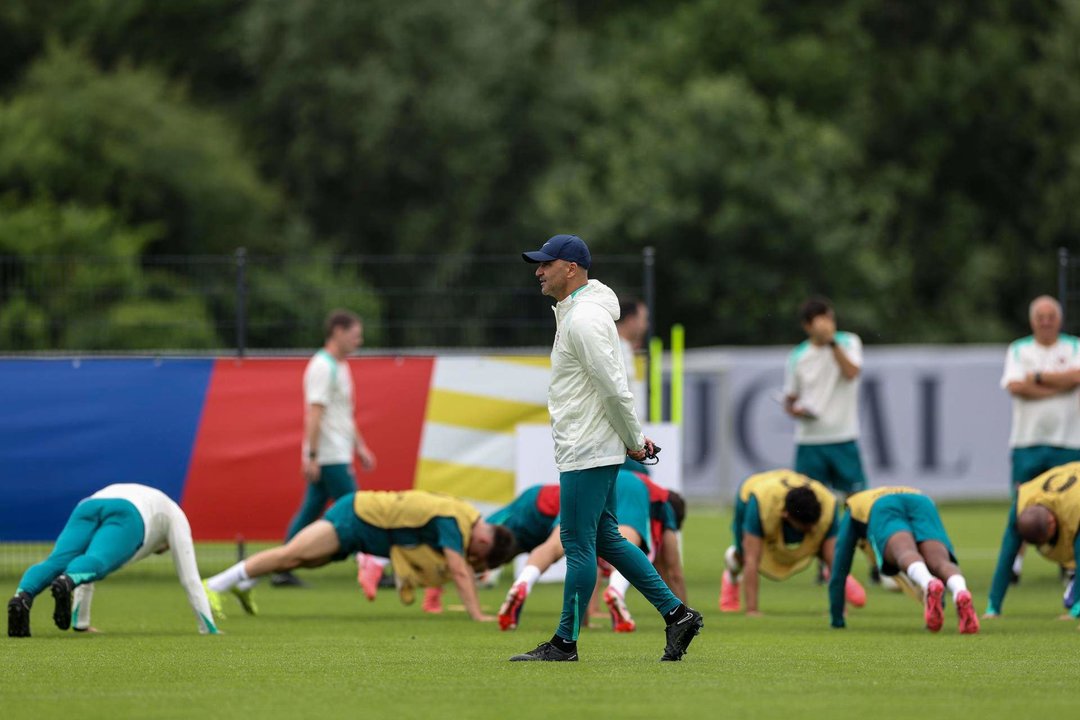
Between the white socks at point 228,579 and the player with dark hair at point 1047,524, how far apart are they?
4.78 metres

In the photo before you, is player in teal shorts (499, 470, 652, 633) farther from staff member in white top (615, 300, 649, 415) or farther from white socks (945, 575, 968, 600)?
white socks (945, 575, 968, 600)

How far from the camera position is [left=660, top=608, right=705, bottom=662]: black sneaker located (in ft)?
28.5

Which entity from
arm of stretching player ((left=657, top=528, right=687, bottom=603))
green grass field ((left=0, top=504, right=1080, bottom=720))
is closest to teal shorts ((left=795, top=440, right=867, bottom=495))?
green grass field ((left=0, top=504, right=1080, bottom=720))

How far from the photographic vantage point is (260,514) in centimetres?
1499

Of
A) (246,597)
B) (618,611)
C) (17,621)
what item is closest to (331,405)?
(246,597)

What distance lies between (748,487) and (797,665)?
11.0 ft

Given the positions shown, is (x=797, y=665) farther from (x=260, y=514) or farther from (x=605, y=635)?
(x=260, y=514)

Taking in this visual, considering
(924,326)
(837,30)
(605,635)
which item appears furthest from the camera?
(837,30)

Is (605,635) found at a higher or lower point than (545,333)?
lower

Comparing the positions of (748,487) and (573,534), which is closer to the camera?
(573,534)

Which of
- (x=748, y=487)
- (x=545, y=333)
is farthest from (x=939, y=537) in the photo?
(x=545, y=333)

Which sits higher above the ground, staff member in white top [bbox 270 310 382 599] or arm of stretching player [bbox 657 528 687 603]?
staff member in white top [bbox 270 310 382 599]

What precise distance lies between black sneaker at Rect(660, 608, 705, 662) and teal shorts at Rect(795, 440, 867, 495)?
5834mm

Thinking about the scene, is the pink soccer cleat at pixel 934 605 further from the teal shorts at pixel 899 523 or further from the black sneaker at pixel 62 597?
the black sneaker at pixel 62 597
